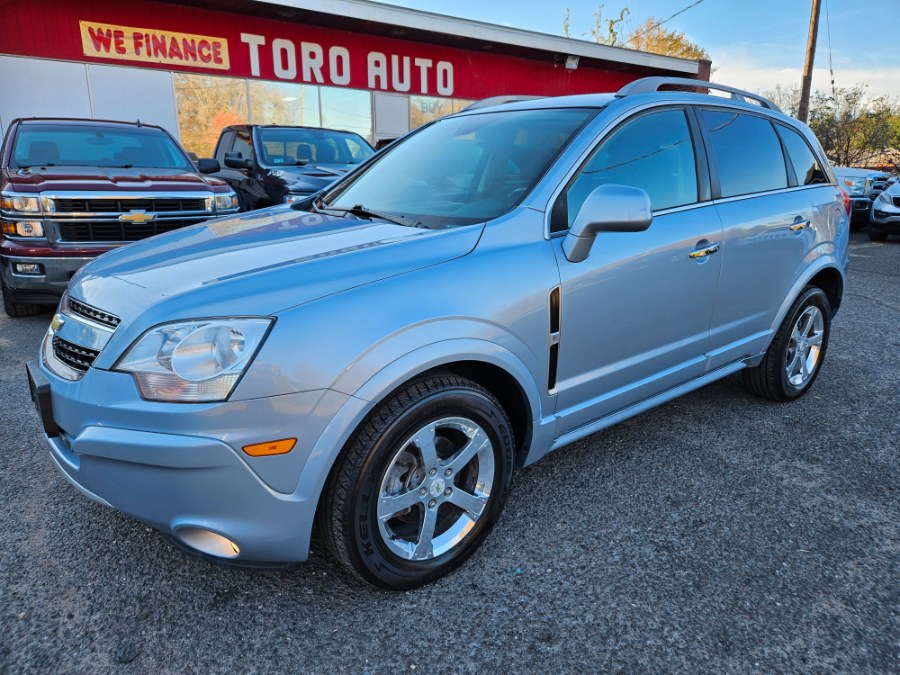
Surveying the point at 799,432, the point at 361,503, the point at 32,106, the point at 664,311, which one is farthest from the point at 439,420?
the point at 32,106

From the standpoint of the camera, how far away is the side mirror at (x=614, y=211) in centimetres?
220

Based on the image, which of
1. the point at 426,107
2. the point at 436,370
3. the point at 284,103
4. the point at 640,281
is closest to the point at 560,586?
the point at 436,370

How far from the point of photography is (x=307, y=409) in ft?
5.75

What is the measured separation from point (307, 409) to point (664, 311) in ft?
5.59

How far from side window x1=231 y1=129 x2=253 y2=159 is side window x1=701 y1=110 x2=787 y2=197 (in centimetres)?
643

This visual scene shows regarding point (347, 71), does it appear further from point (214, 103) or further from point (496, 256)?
point (496, 256)

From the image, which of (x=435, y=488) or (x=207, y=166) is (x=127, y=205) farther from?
(x=435, y=488)

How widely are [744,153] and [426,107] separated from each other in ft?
42.1

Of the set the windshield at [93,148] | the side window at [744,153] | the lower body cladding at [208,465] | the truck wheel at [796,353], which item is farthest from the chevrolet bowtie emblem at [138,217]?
the truck wheel at [796,353]

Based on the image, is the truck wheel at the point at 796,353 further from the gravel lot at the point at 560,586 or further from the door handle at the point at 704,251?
the door handle at the point at 704,251

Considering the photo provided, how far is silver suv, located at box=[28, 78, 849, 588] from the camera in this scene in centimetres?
175

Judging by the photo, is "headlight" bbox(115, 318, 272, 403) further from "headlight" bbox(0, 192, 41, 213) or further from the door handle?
"headlight" bbox(0, 192, 41, 213)

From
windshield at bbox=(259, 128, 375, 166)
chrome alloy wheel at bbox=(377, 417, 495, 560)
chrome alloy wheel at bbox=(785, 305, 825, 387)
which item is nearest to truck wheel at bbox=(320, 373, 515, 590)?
chrome alloy wheel at bbox=(377, 417, 495, 560)

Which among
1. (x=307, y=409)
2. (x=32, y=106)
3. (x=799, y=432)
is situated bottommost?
(x=799, y=432)
